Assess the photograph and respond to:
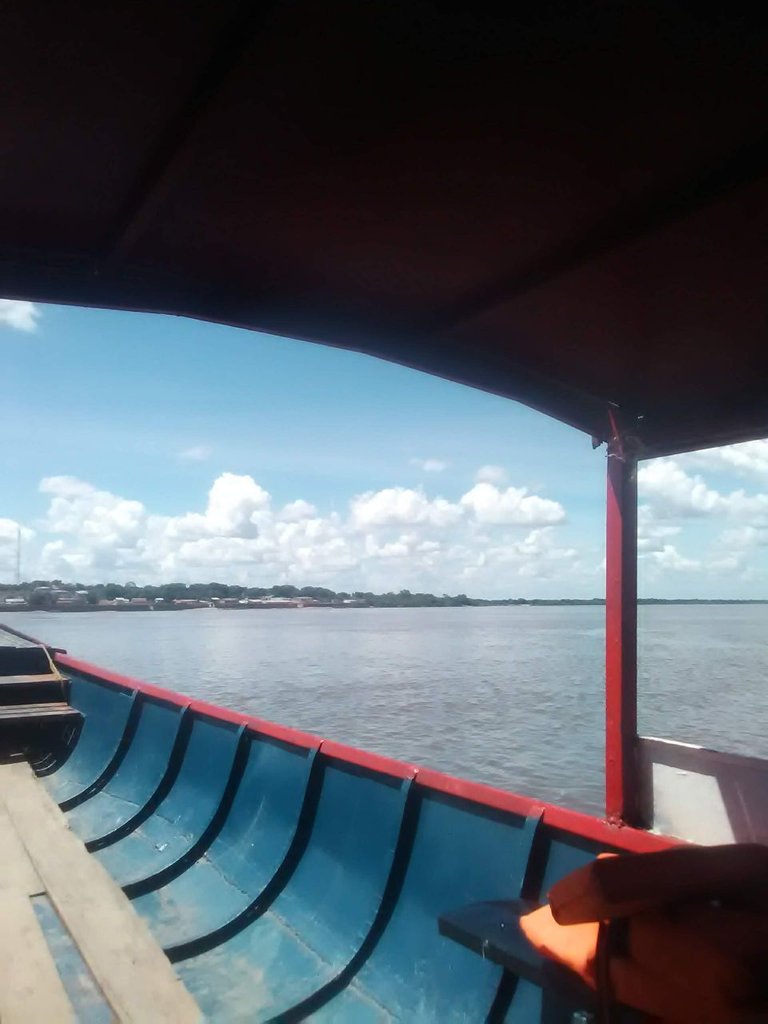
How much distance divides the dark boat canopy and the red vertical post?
217cm

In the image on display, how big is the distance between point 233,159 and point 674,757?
464 centimetres

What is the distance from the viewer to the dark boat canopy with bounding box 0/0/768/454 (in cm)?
170

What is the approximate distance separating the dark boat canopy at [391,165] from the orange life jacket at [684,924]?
1.77 m

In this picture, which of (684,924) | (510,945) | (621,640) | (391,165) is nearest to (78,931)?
(510,945)

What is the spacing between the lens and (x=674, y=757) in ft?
17.2

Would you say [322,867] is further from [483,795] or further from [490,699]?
[490,699]

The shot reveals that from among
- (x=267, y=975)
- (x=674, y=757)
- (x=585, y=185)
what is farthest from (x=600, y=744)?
(x=585, y=185)

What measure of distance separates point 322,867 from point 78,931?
1.77 m

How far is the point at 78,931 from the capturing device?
2922 millimetres

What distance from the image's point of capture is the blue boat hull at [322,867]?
344cm

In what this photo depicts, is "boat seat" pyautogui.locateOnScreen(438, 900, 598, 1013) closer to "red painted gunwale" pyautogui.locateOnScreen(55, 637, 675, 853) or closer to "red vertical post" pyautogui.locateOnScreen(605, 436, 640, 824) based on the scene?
"red painted gunwale" pyautogui.locateOnScreen(55, 637, 675, 853)

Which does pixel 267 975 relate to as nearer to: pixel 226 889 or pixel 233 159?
pixel 226 889

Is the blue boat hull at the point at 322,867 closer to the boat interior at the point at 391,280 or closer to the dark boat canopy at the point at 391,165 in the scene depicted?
the boat interior at the point at 391,280

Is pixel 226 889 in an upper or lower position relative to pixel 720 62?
lower
